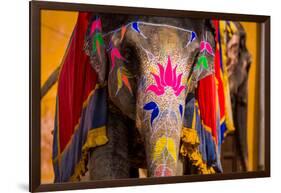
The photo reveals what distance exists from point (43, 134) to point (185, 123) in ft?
2.00

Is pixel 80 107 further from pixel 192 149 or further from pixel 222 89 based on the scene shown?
pixel 222 89

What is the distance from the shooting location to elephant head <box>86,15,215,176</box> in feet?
8.95

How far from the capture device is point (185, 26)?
2.85m

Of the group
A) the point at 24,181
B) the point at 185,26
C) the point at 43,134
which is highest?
the point at 185,26

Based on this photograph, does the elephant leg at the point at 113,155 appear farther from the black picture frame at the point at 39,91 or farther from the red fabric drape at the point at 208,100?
the red fabric drape at the point at 208,100

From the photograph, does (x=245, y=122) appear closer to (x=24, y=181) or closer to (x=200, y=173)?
(x=200, y=173)

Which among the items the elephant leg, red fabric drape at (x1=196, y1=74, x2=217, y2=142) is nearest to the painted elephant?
the elephant leg

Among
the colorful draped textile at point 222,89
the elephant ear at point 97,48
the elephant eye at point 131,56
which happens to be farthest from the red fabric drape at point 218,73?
the elephant ear at point 97,48

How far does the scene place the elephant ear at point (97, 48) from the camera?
8.91 ft

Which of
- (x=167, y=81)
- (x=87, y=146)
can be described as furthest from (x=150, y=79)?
(x=87, y=146)

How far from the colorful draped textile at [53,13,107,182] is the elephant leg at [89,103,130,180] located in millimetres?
30

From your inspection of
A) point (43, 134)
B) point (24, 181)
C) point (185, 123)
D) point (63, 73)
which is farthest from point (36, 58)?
point (185, 123)

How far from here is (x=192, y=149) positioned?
2.88 m

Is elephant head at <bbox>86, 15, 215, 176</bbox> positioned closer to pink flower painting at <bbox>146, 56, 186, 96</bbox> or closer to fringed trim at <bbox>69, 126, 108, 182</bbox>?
pink flower painting at <bbox>146, 56, 186, 96</bbox>
